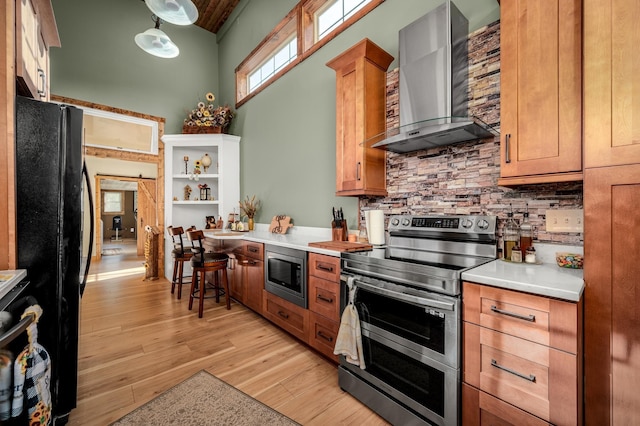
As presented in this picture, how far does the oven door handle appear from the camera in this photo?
139 centimetres

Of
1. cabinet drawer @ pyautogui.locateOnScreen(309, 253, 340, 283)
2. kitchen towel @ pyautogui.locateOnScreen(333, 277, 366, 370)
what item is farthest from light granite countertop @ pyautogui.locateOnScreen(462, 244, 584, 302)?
cabinet drawer @ pyautogui.locateOnScreen(309, 253, 340, 283)

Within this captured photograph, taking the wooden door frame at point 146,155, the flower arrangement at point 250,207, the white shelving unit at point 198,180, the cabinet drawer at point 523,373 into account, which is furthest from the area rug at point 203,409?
the wooden door frame at point 146,155

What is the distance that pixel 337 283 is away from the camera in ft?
7.01

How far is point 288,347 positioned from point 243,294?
114 cm

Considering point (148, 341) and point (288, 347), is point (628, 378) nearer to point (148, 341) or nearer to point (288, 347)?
point (288, 347)

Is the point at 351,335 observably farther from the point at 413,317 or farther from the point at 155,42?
the point at 155,42

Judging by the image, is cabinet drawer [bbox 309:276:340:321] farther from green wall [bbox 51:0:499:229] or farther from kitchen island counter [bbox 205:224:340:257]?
green wall [bbox 51:0:499:229]

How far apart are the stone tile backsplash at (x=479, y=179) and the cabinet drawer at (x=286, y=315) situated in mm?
1282

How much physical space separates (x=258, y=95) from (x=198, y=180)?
1.92 m

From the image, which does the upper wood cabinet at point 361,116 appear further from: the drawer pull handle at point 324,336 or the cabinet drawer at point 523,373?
the cabinet drawer at point 523,373

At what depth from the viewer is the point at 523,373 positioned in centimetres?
118

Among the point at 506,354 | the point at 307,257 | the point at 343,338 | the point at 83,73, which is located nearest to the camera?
the point at 506,354

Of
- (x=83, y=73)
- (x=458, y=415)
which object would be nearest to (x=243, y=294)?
(x=458, y=415)

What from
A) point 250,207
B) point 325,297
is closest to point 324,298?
point 325,297
